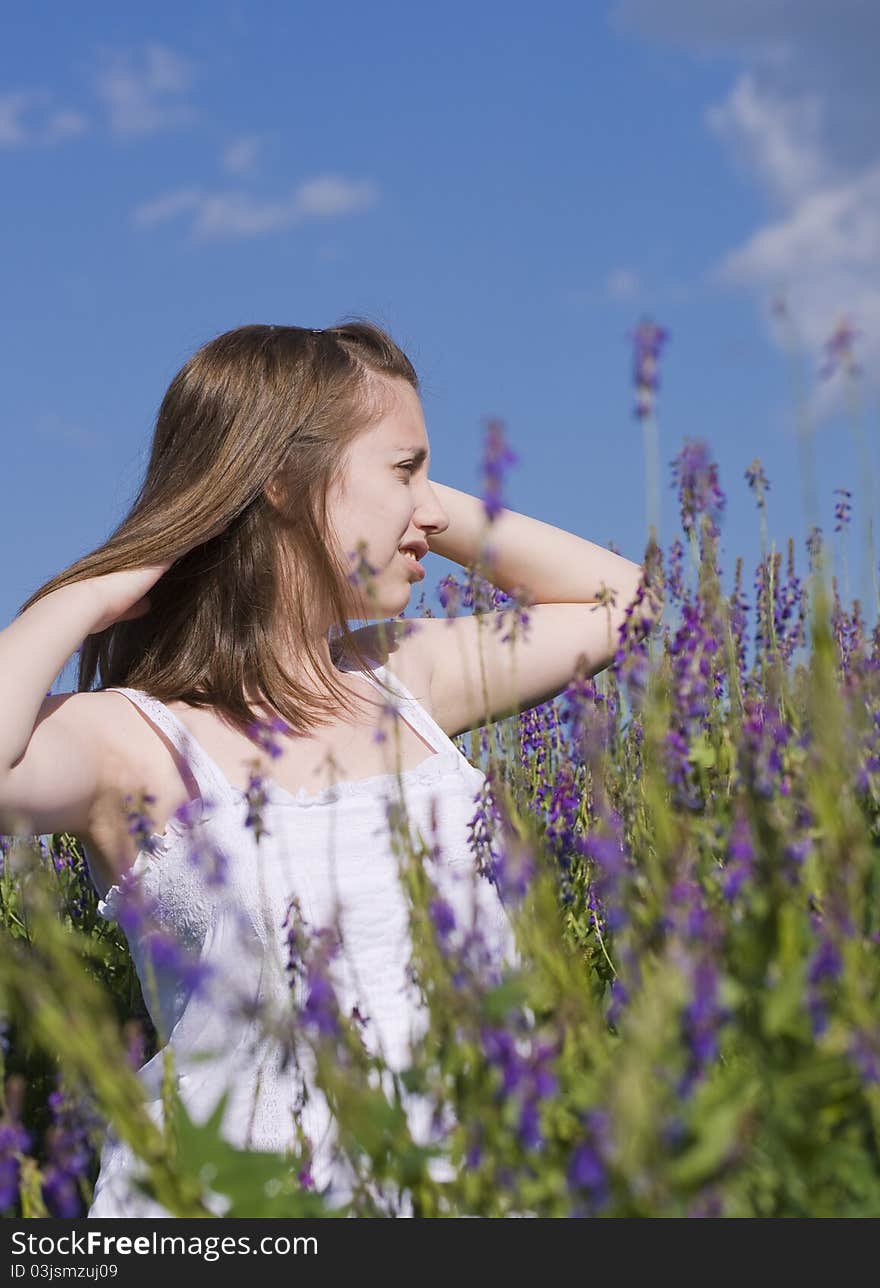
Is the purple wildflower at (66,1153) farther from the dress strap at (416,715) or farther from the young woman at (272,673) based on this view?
the dress strap at (416,715)

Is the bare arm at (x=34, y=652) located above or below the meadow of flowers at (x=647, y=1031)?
above

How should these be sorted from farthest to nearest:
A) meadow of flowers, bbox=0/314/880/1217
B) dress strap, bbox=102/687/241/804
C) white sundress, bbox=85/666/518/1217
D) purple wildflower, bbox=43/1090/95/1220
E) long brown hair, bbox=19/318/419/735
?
long brown hair, bbox=19/318/419/735 → dress strap, bbox=102/687/241/804 → white sundress, bbox=85/666/518/1217 → purple wildflower, bbox=43/1090/95/1220 → meadow of flowers, bbox=0/314/880/1217

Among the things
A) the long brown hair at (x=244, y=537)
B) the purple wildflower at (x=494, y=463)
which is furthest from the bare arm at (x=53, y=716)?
the purple wildflower at (x=494, y=463)

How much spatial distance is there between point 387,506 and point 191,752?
2.08 ft

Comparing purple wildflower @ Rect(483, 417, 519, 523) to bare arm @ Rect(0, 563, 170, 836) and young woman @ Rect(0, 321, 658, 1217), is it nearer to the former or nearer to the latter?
young woman @ Rect(0, 321, 658, 1217)

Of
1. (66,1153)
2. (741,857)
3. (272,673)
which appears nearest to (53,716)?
(272,673)

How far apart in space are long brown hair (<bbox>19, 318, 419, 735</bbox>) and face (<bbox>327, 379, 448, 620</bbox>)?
36 millimetres

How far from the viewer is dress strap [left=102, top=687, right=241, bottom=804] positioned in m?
Answer: 2.50

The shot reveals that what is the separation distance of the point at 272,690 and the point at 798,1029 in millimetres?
1963

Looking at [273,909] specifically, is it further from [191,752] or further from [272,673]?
[272,673]

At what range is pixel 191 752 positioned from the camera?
2.54 meters

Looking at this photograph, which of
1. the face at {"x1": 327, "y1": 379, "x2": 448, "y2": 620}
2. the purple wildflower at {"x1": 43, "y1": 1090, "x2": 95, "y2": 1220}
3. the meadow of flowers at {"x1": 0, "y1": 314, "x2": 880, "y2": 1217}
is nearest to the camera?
→ the meadow of flowers at {"x1": 0, "y1": 314, "x2": 880, "y2": 1217}

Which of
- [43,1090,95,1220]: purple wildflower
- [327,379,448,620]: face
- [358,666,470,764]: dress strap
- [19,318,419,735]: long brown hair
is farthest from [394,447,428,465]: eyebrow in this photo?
[43,1090,95,1220]: purple wildflower

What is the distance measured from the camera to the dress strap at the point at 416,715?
9.30 feet
